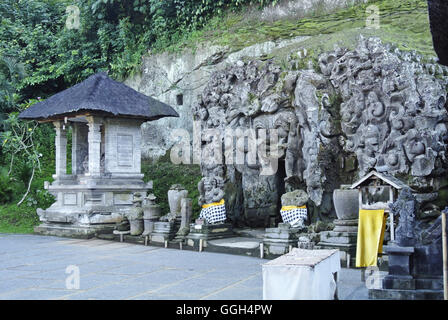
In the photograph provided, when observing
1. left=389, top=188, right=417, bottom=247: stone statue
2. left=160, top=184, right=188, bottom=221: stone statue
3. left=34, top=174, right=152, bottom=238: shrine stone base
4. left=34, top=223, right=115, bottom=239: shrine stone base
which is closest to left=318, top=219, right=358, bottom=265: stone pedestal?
left=389, top=188, right=417, bottom=247: stone statue

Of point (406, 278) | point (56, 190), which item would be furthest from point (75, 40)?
point (406, 278)

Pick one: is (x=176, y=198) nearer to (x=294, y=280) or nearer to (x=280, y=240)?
(x=280, y=240)

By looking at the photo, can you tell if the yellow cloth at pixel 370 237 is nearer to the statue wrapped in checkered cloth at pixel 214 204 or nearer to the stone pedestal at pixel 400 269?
the stone pedestal at pixel 400 269

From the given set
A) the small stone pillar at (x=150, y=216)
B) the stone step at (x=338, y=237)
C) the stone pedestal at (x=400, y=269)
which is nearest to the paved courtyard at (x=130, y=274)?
the stone pedestal at (x=400, y=269)

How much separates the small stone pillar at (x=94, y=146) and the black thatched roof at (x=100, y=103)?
413mm

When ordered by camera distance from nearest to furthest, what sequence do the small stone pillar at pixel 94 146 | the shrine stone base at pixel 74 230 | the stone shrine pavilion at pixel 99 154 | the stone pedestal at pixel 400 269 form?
the stone pedestal at pixel 400 269 → the shrine stone base at pixel 74 230 → the stone shrine pavilion at pixel 99 154 → the small stone pillar at pixel 94 146

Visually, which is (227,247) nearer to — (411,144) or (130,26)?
(411,144)

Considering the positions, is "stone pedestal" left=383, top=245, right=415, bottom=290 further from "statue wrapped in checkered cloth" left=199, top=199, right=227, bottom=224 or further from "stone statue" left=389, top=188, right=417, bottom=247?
"statue wrapped in checkered cloth" left=199, top=199, right=227, bottom=224

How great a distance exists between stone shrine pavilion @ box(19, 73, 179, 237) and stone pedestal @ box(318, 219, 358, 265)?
6.60m

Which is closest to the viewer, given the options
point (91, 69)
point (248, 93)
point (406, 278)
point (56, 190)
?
point (406, 278)

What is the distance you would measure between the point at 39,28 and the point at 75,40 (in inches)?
66.1

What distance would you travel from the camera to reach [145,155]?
67.6 feet

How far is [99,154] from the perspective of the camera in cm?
1405

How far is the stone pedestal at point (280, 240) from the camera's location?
9.71 metres
